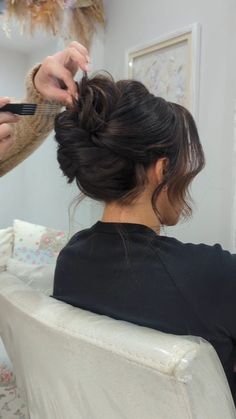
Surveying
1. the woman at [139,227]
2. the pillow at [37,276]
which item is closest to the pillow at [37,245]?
the pillow at [37,276]

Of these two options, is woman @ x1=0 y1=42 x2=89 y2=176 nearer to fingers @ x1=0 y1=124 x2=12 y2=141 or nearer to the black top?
fingers @ x1=0 y1=124 x2=12 y2=141

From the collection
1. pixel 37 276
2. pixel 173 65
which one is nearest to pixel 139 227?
pixel 37 276

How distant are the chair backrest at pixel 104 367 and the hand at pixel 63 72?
40cm

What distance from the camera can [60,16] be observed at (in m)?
1.94

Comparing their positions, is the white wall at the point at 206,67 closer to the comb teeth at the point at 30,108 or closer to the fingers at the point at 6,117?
the comb teeth at the point at 30,108

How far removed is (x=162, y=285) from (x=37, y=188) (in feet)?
6.99

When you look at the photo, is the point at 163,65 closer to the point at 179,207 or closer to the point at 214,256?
the point at 179,207

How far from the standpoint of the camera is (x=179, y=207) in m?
0.88

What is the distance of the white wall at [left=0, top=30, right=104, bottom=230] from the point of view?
2.45m

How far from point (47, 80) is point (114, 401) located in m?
0.65

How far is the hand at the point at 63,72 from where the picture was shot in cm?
80

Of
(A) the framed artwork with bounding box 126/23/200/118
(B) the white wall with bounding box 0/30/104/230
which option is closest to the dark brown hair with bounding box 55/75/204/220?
(A) the framed artwork with bounding box 126/23/200/118

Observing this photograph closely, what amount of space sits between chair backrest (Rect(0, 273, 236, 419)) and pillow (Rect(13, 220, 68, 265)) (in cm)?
114

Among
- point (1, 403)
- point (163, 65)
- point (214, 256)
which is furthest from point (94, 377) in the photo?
point (163, 65)
